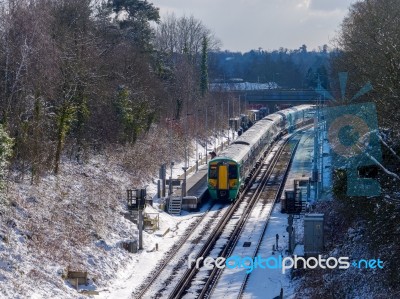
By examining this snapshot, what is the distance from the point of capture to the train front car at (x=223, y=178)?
29547mm

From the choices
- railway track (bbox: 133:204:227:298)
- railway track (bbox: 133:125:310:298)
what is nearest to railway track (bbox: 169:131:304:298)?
railway track (bbox: 133:125:310:298)

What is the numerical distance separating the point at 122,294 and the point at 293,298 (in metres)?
4.61

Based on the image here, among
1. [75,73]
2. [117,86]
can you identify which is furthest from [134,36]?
[75,73]

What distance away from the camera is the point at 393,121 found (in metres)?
17.0

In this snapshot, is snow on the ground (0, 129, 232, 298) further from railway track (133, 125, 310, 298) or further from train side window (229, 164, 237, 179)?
train side window (229, 164, 237, 179)

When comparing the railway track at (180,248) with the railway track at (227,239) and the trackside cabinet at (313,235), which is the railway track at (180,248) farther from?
the trackside cabinet at (313,235)

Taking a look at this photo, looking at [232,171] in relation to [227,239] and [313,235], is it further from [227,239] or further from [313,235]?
[313,235]

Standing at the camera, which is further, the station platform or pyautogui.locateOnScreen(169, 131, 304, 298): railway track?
the station platform

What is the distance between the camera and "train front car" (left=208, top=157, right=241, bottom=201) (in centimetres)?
2955

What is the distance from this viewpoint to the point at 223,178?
97.3 ft

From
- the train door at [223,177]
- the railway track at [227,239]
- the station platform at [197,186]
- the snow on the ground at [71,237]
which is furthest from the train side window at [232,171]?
the snow on the ground at [71,237]
